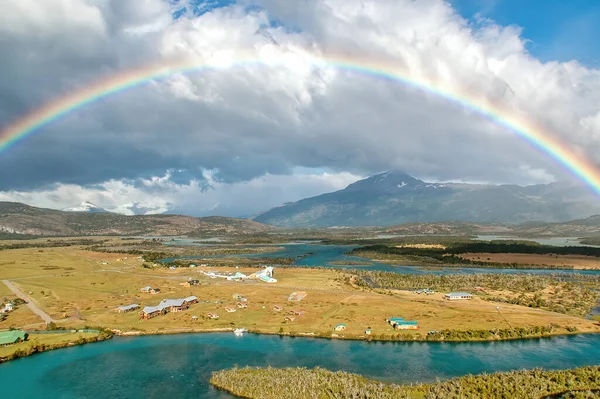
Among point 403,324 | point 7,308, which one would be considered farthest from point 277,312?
point 7,308

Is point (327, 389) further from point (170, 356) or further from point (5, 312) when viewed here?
point (5, 312)

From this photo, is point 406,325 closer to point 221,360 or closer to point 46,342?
point 221,360

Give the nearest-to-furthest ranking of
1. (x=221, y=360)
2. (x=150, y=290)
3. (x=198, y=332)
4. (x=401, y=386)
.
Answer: (x=401, y=386), (x=221, y=360), (x=198, y=332), (x=150, y=290)

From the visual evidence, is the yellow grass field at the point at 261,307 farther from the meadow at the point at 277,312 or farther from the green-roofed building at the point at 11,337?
the green-roofed building at the point at 11,337

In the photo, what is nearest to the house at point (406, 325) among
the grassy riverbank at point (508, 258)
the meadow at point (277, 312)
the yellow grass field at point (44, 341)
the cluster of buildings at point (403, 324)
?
the cluster of buildings at point (403, 324)

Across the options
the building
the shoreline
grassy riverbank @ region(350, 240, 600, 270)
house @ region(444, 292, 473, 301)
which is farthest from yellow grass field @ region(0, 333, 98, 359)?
grassy riverbank @ region(350, 240, 600, 270)

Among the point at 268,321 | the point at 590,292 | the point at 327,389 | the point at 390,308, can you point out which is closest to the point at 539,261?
the point at 590,292
